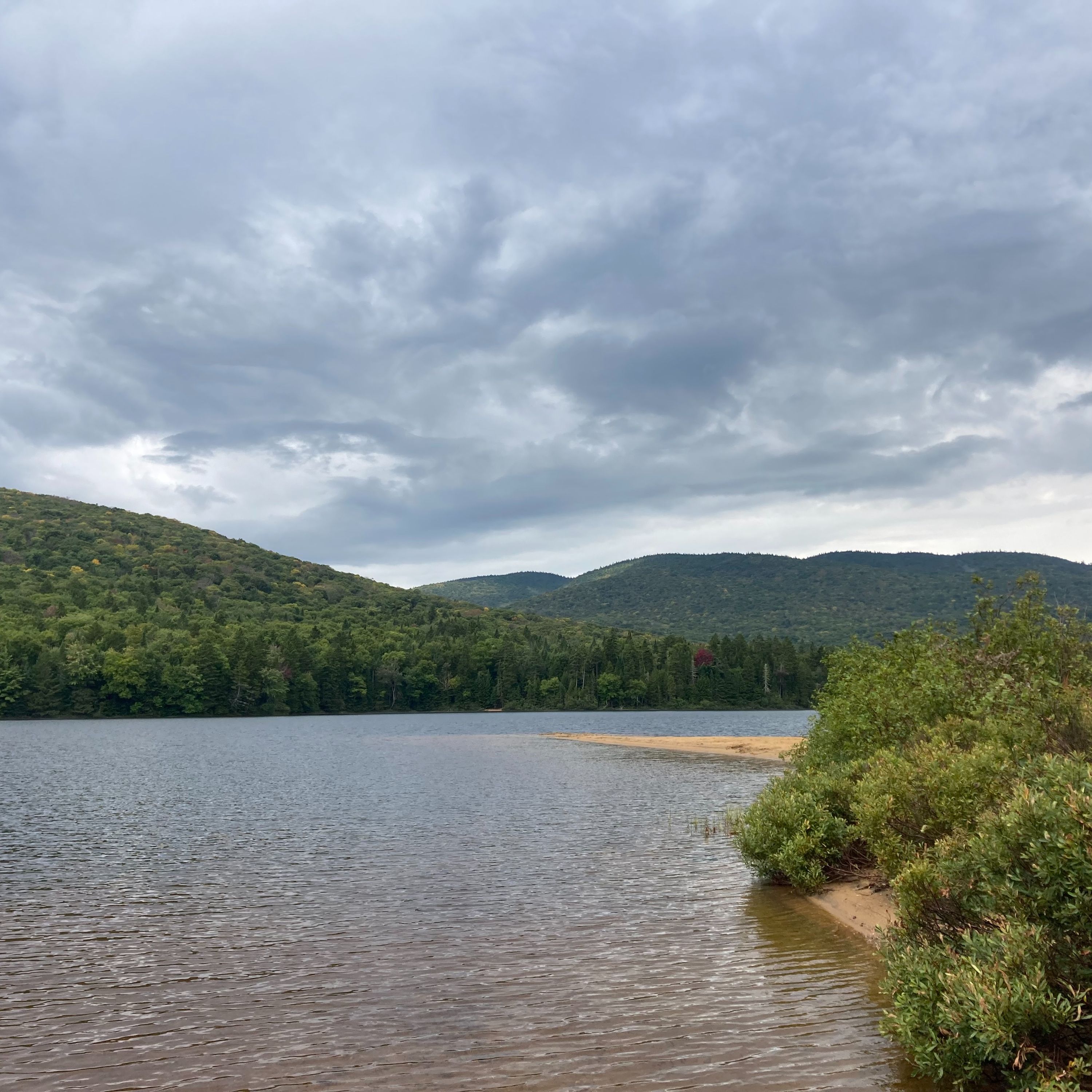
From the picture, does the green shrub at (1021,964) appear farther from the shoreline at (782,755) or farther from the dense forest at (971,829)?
the shoreline at (782,755)

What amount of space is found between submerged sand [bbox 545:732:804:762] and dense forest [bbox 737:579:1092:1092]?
49103 millimetres

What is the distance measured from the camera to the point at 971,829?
17734 millimetres

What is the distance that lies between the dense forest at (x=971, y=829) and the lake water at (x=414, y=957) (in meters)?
1.81

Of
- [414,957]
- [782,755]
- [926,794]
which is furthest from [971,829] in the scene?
[782,755]

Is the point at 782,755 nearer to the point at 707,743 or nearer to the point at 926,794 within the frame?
the point at 926,794

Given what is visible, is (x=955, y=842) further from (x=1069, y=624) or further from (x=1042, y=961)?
(x=1069, y=624)

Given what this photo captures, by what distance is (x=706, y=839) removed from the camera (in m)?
35.0

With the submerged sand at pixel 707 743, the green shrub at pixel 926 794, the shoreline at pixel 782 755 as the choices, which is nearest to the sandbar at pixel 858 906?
the shoreline at pixel 782 755

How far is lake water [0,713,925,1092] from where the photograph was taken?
13234 mm

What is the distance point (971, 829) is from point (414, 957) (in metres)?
12.1

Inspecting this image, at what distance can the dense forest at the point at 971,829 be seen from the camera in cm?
1023

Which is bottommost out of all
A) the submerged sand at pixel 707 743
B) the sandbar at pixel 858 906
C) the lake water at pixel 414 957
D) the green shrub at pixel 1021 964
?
the submerged sand at pixel 707 743

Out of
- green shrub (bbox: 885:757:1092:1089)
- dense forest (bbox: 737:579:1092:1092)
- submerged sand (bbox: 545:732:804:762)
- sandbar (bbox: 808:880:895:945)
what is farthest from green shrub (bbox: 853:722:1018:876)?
submerged sand (bbox: 545:732:804:762)

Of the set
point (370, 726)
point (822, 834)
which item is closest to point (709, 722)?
point (370, 726)
